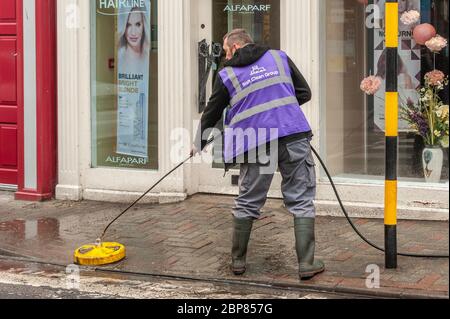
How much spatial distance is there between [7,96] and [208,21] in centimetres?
267

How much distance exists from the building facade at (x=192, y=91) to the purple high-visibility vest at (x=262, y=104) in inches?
84.3

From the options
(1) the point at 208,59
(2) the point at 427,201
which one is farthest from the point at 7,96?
(2) the point at 427,201

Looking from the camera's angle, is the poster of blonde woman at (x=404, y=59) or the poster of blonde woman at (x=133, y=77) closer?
the poster of blonde woman at (x=404, y=59)

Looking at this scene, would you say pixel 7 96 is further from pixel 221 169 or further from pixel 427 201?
pixel 427 201

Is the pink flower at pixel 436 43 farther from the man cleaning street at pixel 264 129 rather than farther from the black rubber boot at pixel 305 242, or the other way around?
the black rubber boot at pixel 305 242

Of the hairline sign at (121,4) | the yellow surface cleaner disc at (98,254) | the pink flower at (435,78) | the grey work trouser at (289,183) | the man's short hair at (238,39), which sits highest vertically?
the hairline sign at (121,4)

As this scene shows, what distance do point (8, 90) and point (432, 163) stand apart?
197 inches

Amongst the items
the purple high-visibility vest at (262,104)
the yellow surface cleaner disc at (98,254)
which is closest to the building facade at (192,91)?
the yellow surface cleaner disc at (98,254)

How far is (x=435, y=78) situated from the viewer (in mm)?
7781

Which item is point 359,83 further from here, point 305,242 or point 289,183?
point 305,242

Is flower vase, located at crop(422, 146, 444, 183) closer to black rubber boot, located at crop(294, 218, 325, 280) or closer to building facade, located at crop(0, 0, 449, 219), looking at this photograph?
building facade, located at crop(0, 0, 449, 219)

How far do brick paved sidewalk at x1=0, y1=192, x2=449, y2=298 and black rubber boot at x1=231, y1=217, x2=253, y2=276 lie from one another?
0.27 ft

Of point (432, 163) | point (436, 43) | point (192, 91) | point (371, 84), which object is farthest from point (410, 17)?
point (192, 91)

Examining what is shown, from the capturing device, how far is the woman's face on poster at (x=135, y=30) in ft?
29.4
